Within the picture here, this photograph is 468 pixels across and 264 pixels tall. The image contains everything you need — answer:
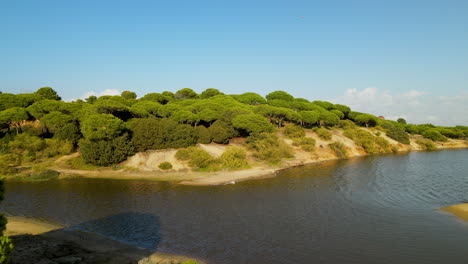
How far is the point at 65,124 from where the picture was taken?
45.0m

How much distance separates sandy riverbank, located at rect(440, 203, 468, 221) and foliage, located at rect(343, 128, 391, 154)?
37520mm

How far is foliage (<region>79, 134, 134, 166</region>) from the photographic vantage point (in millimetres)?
40156

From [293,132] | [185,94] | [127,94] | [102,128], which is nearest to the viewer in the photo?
[102,128]

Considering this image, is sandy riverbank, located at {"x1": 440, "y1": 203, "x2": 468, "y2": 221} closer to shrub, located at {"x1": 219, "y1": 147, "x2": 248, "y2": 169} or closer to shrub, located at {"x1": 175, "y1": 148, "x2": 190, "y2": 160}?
shrub, located at {"x1": 219, "y1": 147, "x2": 248, "y2": 169}

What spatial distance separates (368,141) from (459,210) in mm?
40055

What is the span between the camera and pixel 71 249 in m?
17.3

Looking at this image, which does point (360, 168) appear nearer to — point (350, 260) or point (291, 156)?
point (291, 156)

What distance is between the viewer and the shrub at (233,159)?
1666 inches

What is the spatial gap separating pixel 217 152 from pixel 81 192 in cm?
2123

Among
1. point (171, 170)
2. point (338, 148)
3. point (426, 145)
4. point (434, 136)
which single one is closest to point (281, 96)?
point (338, 148)

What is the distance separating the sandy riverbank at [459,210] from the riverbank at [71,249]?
2281 cm

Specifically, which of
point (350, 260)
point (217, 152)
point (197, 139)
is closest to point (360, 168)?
point (217, 152)

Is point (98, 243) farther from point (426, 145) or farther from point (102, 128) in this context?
point (426, 145)

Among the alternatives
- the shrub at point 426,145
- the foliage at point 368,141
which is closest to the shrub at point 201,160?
the foliage at point 368,141
